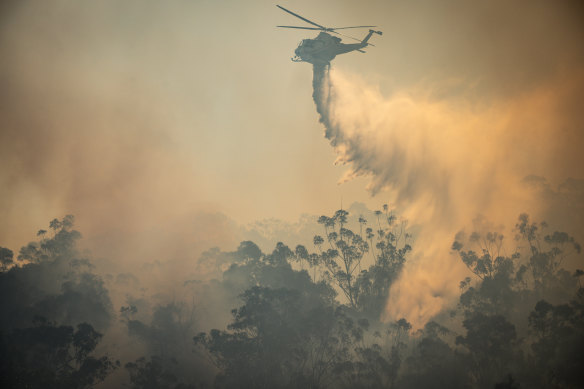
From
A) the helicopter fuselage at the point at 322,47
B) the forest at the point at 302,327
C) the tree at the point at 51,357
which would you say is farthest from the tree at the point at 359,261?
the tree at the point at 51,357

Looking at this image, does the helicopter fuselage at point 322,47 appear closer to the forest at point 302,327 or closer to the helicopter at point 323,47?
the helicopter at point 323,47

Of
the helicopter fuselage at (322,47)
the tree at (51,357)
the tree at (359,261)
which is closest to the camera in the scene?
the tree at (51,357)

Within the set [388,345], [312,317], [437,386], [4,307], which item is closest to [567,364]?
[437,386]

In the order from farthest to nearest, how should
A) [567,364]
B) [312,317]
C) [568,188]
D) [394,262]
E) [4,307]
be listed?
1. [568,188]
2. [394,262]
3. [4,307]
4. [312,317]
5. [567,364]

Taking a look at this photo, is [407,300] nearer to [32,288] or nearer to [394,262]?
[394,262]

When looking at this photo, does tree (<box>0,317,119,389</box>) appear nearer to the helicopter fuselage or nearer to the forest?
the forest

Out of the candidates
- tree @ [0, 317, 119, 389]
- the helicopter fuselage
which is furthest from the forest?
the helicopter fuselage

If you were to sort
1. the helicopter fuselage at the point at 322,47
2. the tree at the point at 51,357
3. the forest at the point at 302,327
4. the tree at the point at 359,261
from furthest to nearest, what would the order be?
the tree at the point at 359,261, the helicopter fuselage at the point at 322,47, the forest at the point at 302,327, the tree at the point at 51,357

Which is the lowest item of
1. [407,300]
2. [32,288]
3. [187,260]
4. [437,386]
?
[437,386]
